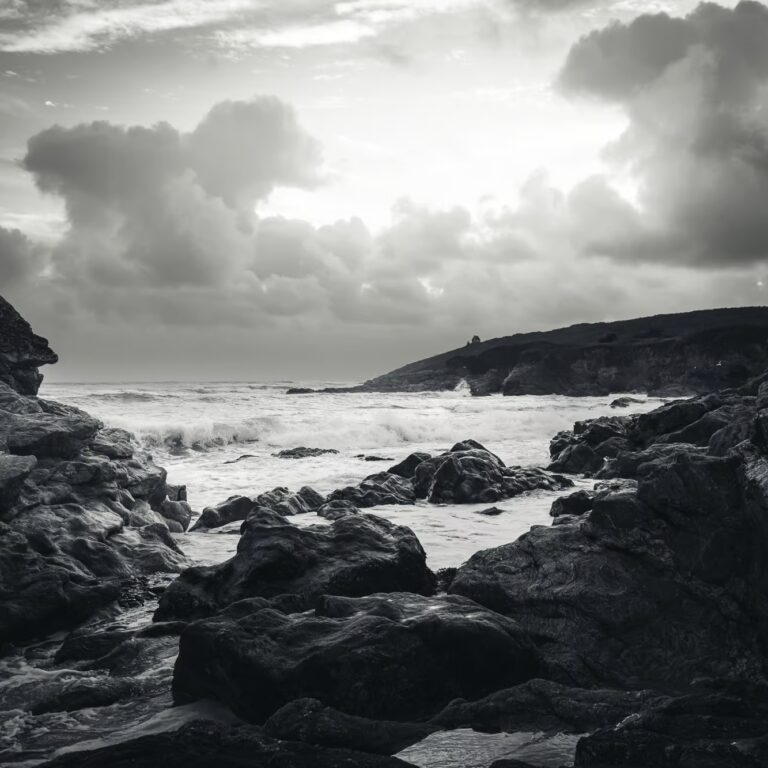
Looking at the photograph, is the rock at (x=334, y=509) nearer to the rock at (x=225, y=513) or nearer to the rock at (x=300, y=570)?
the rock at (x=225, y=513)

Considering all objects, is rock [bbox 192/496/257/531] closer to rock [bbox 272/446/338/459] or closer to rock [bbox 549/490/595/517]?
rock [bbox 549/490/595/517]

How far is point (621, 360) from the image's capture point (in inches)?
3666

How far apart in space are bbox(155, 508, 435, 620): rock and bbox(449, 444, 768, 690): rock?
103cm

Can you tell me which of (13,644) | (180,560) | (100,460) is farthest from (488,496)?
(13,644)

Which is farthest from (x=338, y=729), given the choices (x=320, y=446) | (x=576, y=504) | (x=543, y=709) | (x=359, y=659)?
(x=320, y=446)

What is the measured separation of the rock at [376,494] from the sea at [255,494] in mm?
599

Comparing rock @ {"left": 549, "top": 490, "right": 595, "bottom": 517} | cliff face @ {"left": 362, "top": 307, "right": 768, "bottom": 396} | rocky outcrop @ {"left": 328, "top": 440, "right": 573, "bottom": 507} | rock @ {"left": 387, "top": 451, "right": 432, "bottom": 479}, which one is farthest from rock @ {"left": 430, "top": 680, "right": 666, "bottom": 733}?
cliff face @ {"left": 362, "top": 307, "right": 768, "bottom": 396}

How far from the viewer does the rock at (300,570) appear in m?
7.55

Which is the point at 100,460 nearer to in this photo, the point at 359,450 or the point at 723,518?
the point at 723,518

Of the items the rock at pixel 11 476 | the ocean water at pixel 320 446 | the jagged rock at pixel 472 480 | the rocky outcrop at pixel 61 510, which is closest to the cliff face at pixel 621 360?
the ocean water at pixel 320 446

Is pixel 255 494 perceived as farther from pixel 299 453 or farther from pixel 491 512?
pixel 299 453

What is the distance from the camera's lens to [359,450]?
2934 centimetres

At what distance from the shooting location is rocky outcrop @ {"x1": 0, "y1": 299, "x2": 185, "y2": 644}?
7688mm

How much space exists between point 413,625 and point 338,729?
1.27 meters
